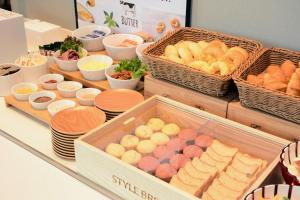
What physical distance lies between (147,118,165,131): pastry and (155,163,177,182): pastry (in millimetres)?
178

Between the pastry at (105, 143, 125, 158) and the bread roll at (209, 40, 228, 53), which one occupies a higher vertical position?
the bread roll at (209, 40, 228, 53)

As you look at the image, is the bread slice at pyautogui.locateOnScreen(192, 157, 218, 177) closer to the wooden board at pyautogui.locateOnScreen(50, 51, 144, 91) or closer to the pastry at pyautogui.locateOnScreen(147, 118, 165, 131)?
the pastry at pyautogui.locateOnScreen(147, 118, 165, 131)

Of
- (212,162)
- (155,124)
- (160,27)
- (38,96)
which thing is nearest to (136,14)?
(160,27)

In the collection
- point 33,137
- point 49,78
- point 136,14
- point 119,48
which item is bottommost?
point 33,137

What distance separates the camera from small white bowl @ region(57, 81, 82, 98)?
151cm

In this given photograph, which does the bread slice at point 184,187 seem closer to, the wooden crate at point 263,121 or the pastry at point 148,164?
the pastry at point 148,164

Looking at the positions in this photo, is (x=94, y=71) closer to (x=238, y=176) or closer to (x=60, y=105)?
(x=60, y=105)

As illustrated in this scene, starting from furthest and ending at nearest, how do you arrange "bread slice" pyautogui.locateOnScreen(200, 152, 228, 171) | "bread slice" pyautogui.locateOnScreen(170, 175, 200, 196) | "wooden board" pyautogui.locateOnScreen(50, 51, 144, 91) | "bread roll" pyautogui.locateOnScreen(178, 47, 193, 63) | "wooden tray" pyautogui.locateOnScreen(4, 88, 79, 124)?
"wooden board" pyautogui.locateOnScreen(50, 51, 144, 91), "wooden tray" pyautogui.locateOnScreen(4, 88, 79, 124), "bread roll" pyautogui.locateOnScreen(178, 47, 193, 63), "bread slice" pyautogui.locateOnScreen(200, 152, 228, 171), "bread slice" pyautogui.locateOnScreen(170, 175, 200, 196)

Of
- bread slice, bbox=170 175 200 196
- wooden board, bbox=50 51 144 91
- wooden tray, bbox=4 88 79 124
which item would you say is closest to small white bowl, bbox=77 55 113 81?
wooden board, bbox=50 51 144 91

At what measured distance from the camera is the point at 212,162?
43.3 inches

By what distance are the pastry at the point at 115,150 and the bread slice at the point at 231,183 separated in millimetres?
289

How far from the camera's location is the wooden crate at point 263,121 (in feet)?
3.59

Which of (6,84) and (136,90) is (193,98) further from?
(6,84)

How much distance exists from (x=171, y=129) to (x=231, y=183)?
0.28 m
